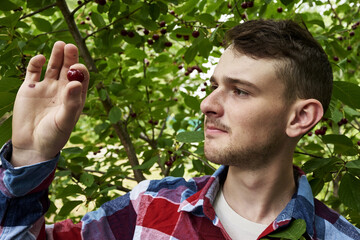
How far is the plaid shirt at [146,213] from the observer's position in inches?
43.1

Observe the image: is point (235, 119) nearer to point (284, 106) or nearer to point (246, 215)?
point (284, 106)

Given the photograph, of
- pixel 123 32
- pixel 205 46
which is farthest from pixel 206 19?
pixel 123 32

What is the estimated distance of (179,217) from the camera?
4.42 feet

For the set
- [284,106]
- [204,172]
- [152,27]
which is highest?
[152,27]

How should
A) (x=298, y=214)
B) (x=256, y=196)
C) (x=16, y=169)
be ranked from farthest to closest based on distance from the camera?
(x=256, y=196)
(x=298, y=214)
(x=16, y=169)

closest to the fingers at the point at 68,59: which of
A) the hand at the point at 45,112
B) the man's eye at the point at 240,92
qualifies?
the hand at the point at 45,112

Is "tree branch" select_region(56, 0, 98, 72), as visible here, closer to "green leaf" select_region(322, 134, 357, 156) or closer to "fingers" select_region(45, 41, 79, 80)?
"fingers" select_region(45, 41, 79, 80)

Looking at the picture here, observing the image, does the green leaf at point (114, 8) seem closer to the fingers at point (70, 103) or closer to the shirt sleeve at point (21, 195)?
the fingers at point (70, 103)

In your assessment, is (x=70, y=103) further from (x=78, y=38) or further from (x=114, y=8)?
(x=78, y=38)

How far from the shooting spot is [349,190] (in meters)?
1.57

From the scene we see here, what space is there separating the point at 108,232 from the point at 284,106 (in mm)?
773

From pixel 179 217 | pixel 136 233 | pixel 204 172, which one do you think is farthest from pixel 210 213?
pixel 204 172

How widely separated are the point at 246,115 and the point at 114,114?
1.01m

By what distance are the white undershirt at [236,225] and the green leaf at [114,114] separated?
0.90 meters
